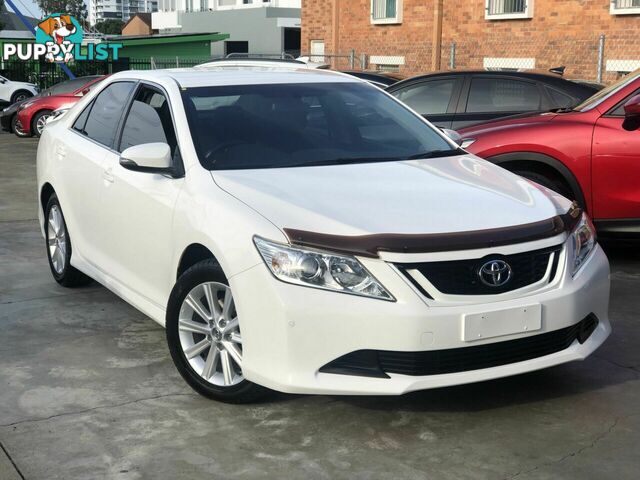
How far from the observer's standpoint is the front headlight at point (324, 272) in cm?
399

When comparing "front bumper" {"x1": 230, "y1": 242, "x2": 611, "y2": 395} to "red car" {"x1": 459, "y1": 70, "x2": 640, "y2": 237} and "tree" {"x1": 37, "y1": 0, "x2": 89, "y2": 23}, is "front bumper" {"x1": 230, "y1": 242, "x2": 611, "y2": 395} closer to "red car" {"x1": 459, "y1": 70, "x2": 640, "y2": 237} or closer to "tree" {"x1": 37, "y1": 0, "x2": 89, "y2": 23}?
"red car" {"x1": 459, "y1": 70, "x2": 640, "y2": 237}

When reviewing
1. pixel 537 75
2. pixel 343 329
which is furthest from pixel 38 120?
pixel 343 329

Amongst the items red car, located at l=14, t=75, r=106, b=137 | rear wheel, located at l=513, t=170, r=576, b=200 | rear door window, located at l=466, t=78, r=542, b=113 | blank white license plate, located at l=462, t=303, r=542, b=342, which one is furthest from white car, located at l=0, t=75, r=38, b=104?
blank white license plate, located at l=462, t=303, r=542, b=342

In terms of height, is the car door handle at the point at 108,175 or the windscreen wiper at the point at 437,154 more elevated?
the windscreen wiper at the point at 437,154

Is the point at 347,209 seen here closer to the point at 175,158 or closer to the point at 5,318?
the point at 175,158

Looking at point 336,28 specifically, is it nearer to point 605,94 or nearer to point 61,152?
point 605,94

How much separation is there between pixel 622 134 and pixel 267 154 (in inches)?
131

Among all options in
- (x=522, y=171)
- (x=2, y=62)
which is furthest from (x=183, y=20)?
(x=522, y=171)

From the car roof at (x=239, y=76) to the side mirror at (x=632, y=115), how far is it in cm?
229

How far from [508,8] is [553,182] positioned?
47.8 ft

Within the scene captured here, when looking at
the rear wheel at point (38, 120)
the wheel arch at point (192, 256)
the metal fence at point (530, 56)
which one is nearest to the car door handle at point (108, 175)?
the wheel arch at point (192, 256)

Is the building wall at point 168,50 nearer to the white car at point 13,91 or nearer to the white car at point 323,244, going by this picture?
the white car at point 13,91

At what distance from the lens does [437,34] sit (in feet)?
75.5

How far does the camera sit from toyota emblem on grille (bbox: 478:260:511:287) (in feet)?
13.5
